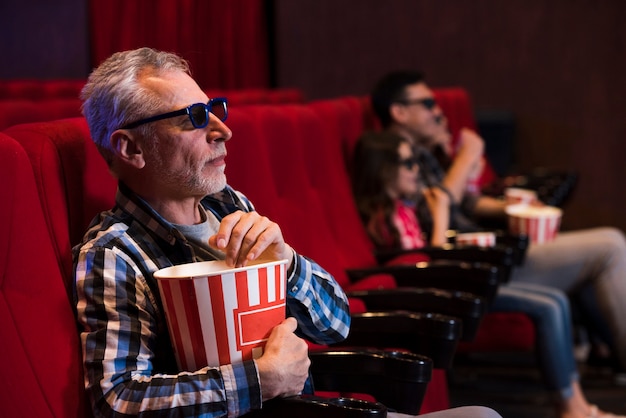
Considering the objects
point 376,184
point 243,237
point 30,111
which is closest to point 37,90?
point 30,111

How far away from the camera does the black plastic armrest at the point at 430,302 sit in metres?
1.78

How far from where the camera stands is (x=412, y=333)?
1609mm

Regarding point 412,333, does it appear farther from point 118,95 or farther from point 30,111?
point 30,111

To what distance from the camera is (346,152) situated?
234 centimetres

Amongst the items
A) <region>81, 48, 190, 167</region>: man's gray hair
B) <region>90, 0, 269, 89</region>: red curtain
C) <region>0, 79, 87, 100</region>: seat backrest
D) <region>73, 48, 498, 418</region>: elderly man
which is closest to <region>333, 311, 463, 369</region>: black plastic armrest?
<region>73, 48, 498, 418</region>: elderly man

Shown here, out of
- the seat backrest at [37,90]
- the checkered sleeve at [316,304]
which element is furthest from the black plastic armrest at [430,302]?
the seat backrest at [37,90]

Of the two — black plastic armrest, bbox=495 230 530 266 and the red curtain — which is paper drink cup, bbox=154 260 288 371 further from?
the red curtain

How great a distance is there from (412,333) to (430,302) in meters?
0.19

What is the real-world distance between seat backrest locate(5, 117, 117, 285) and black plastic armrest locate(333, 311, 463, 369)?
1.81ft

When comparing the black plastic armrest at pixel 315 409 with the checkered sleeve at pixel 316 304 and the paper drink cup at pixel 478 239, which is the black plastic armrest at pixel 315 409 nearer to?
the checkered sleeve at pixel 316 304

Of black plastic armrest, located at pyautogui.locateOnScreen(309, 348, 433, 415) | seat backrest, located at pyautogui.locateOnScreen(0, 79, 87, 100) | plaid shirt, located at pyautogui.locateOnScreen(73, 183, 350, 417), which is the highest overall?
plaid shirt, located at pyautogui.locateOnScreen(73, 183, 350, 417)

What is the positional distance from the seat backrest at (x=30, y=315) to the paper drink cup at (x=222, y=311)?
13 centimetres

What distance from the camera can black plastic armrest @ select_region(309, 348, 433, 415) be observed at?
1339 mm

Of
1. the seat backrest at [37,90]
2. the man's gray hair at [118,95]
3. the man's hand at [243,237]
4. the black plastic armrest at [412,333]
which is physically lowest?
the black plastic armrest at [412,333]
